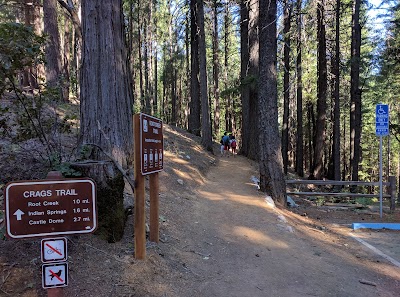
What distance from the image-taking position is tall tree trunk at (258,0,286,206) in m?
10.6

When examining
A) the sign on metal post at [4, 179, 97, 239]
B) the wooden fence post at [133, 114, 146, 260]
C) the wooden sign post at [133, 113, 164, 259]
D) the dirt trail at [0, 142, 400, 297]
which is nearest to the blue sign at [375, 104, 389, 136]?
the dirt trail at [0, 142, 400, 297]

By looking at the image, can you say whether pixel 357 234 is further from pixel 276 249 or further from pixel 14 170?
pixel 14 170

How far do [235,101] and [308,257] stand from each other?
32413mm

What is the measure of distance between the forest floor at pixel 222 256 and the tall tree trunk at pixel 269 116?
3.09ft

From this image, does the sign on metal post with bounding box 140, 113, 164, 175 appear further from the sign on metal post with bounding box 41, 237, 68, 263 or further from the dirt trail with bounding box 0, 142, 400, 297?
the sign on metal post with bounding box 41, 237, 68, 263

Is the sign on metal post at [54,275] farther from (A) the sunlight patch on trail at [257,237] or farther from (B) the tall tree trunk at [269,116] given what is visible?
(B) the tall tree trunk at [269,116]

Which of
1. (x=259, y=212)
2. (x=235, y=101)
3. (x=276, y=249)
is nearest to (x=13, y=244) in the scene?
(x=276, y=249)

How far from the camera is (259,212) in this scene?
8.80 m

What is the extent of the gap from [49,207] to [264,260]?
174 inches

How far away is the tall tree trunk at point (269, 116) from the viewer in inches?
416

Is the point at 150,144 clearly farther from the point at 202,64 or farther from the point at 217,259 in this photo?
the point at 202,64

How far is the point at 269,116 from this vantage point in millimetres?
10555

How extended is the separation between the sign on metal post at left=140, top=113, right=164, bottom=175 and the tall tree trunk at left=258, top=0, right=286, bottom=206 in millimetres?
5897

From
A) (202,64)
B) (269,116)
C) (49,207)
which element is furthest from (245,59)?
(49,207)
